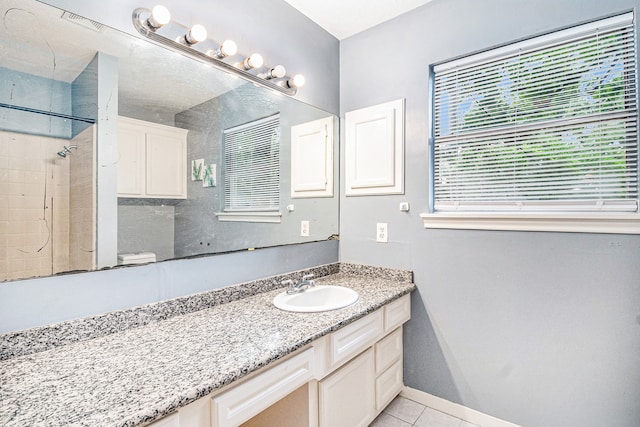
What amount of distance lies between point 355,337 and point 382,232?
2.59 ft

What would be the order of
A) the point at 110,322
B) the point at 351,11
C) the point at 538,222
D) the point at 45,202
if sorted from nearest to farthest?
the point at 45,202
the point at 110,322
the point at 538,222
the point at 351,11

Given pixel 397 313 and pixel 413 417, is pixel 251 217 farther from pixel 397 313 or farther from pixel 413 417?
pixel 413 417

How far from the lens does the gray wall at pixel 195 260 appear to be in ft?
3.36

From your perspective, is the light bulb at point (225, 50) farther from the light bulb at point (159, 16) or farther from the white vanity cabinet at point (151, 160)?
the white vanity cabinet at point (151, 160)

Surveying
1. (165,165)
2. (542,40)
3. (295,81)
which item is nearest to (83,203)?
(165,165)

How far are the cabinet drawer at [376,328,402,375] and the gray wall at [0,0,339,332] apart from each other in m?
0.64

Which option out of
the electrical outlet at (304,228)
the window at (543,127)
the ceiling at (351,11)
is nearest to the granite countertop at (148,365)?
the electrical outlet at (304,228)

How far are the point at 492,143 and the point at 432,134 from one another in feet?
1.09

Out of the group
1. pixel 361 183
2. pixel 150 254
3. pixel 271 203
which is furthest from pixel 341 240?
pixel 150 254

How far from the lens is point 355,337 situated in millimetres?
1437

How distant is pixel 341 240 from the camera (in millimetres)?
2256

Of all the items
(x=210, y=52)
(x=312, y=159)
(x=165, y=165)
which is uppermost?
(x=210, y=52)

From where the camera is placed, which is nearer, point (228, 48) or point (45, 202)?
point (45, 202)

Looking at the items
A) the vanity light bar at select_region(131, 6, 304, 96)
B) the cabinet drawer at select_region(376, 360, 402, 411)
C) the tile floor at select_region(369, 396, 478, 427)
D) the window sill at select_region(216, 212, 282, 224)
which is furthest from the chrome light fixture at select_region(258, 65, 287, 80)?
the tile floor at select_region(369, 396, 478, 427)
